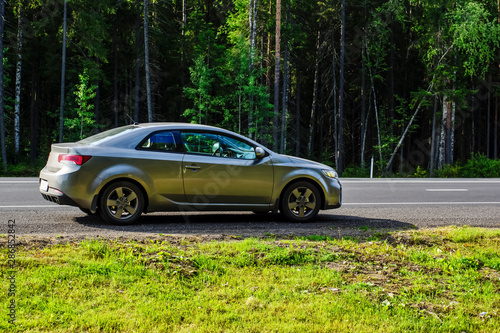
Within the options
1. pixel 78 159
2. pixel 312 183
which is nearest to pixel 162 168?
pixel 78 159

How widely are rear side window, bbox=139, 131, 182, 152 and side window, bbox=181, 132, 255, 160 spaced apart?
0.17 metres

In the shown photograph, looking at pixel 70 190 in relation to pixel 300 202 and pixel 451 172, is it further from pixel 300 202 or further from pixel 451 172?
pixel 451 172

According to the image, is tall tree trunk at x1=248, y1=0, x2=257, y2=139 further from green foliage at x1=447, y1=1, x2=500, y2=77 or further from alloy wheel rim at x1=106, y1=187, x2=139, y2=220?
alloy wheel rim at x1=106, y1=187, x2=139, y2=220

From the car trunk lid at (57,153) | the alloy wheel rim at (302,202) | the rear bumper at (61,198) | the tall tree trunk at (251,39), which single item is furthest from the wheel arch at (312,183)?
the tall tree trunk at (251,39)

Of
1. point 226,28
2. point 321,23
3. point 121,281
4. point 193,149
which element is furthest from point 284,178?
point 321,23

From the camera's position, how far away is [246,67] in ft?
106

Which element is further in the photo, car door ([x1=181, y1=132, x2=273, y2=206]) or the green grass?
car door ([x1=181, y1=132, x2=273, y2=206])

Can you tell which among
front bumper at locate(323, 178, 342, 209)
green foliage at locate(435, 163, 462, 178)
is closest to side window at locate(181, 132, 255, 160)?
front bumper at locate(323, 178, 342, 209)

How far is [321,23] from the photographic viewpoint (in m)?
45.4

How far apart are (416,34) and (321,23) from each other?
26.7ft

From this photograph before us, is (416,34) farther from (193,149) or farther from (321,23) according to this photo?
(193,149)

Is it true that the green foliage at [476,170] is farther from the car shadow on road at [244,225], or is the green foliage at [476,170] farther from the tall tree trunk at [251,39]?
the car shadow on road at [244,225]

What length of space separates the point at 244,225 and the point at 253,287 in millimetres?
3982

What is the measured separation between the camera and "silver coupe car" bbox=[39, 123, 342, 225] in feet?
27.0
